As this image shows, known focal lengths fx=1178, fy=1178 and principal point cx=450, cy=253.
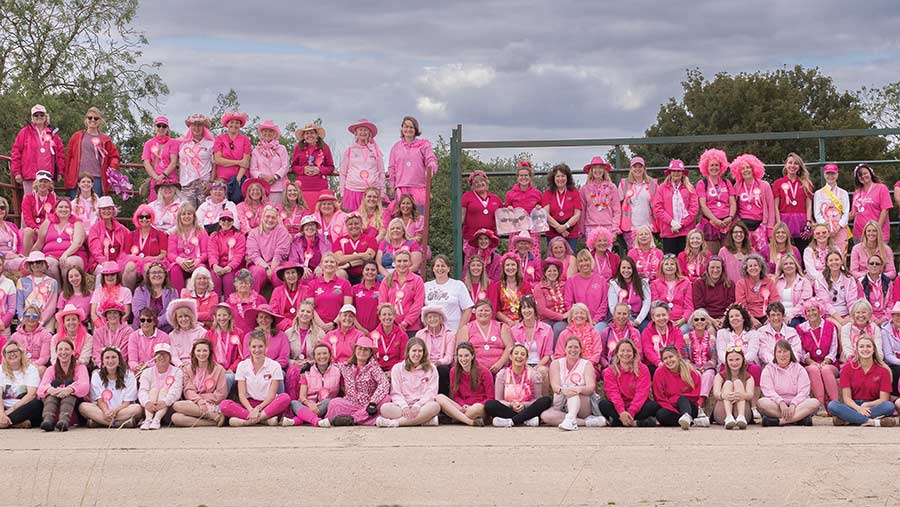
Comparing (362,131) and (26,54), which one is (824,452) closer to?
(362,131)

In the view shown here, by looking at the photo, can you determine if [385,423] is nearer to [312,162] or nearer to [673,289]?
[673,289]

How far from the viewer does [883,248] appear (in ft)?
40.9

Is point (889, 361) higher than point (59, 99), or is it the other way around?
point (59, 99)

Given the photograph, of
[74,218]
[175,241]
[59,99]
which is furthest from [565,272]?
[59,99]

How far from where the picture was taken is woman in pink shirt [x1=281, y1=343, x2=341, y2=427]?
35.4 feet

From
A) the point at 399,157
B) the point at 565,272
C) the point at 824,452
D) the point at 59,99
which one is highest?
the point at 59,99

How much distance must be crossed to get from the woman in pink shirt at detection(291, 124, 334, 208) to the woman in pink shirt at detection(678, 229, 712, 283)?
438 centimetres

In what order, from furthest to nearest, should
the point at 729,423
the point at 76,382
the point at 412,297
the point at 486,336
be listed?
the point at 412,297 < the point at 486,336 < the point at 76,382 < the point at 729,423

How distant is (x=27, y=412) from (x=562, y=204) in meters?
6.09

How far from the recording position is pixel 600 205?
43.8 feet

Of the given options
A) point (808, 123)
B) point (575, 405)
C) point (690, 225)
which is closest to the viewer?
point (575, 405)

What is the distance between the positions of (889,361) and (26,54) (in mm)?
25262

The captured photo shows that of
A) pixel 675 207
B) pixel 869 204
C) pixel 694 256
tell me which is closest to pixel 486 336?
pixel 694 256

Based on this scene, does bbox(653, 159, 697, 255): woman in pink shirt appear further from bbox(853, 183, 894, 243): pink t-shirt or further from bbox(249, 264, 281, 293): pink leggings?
bbox(249, 264, 281, 293): pink leggings
